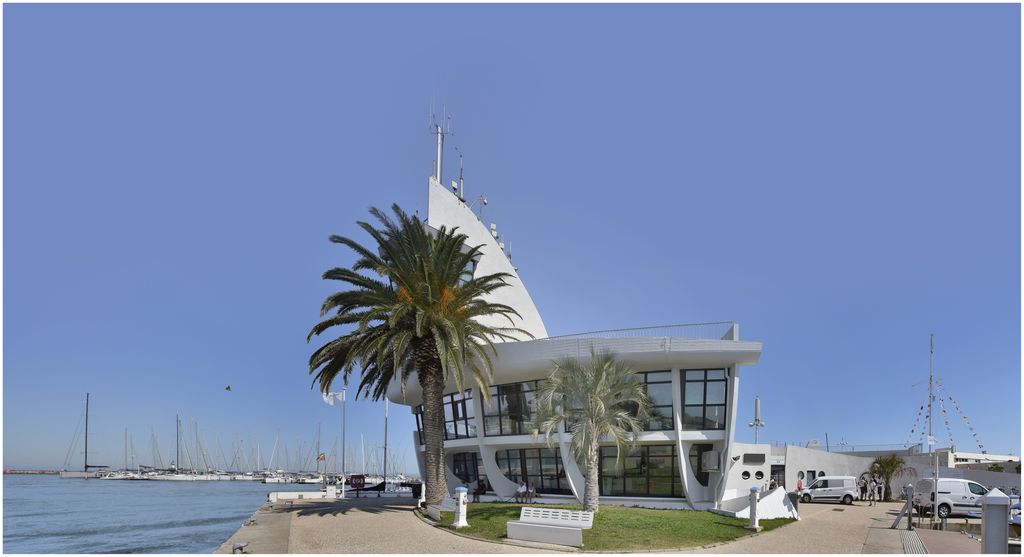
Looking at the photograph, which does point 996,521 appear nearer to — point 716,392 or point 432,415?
point 432,415

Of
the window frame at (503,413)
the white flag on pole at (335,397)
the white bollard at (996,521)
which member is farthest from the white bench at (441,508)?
the white flag on pole at (335,397)

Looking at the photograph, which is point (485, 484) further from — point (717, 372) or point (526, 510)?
point (526, 510)

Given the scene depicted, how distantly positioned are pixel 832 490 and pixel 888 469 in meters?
6.93

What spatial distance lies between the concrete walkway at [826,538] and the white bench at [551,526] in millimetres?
3407

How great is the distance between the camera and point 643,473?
114 ft

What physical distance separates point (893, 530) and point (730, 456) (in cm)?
887

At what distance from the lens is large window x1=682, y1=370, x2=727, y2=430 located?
33.5m

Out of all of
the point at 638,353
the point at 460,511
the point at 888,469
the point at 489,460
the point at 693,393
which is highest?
the point at 638,353

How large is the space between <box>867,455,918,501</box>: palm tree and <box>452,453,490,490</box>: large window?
2502cm

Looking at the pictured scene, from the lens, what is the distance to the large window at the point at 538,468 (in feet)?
121

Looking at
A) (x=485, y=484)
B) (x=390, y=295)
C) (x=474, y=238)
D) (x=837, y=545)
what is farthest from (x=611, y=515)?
(x=474, y=238)

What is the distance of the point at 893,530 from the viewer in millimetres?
24469

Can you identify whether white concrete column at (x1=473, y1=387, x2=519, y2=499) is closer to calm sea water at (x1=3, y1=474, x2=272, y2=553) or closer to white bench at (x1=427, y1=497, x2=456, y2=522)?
white bench at (x1=427, y1=497, x2=456, y2=522)

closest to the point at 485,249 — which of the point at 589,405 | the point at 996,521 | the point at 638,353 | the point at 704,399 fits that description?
the point at 638,353
